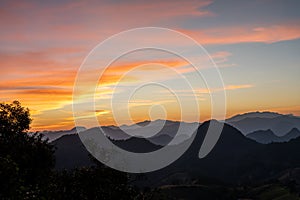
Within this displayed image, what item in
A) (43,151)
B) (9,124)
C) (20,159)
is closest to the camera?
(20,159)

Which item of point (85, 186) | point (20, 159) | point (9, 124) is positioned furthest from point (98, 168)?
point (9, 124)

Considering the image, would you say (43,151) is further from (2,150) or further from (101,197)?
(101,197)

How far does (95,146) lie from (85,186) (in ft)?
15.1

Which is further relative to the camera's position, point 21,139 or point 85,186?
point 21,139

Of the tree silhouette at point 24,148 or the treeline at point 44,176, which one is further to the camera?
the tree silhouette at point 24,148

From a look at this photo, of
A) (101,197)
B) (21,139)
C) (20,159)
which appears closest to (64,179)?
(101,197)

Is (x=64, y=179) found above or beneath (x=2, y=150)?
beneath

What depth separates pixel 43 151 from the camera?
2137 inches

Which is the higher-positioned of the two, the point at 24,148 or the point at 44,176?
the point at 24,148

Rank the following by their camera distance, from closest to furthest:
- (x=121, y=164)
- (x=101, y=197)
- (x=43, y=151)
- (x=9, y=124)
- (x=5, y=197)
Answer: (x=5, y=197)
(x=101, y=197)
(x=121, y=164)
(x=43, y=151)
(x=9, y=124)

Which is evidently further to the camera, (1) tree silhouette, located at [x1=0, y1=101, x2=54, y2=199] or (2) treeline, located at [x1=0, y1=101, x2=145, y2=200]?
(1) tree silhouette, located at [x1=0, y1=101, x2=54, y2=199]

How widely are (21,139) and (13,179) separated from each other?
30.9m

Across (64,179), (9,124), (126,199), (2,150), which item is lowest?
(126,199)

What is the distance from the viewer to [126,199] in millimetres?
33156
